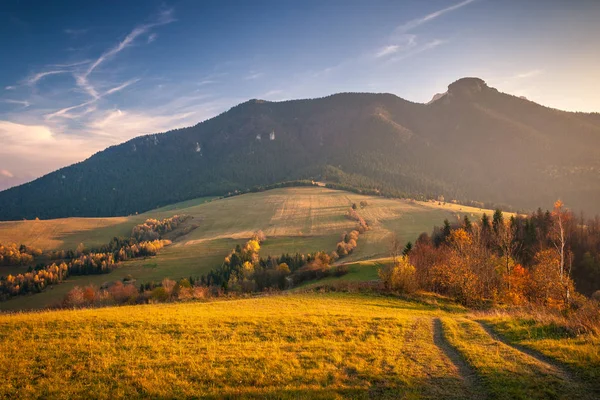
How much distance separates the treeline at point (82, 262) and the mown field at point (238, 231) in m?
3.96

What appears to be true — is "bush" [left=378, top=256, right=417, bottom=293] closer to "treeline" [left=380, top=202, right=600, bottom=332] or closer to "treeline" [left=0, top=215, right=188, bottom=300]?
"treeline" [left=380, top=202, right=600, bottom=332]

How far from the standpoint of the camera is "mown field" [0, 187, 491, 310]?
106 meters

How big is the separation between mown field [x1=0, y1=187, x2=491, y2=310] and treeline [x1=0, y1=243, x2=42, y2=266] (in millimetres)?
4223

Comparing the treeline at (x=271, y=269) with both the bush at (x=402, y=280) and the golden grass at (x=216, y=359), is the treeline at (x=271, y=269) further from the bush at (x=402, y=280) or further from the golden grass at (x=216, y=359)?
the golden grass at (x=216, y=359)

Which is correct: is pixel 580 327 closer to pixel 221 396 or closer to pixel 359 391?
pixel 359 391

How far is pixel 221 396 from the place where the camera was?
37.1 feet

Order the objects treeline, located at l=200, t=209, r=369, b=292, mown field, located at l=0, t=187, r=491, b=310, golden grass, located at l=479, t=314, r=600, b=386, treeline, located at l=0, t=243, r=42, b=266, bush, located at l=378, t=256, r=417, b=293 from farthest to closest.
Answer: treeline, located at l=0, t=243, r=42, b=266
mown field, located at l=0, t=187, r=491, b=310
treeline, located at l=200, t=209, r=369, b=292
bush, located at l=378, t=256, r=417, b=293
golden grass, located at l=479, t=314, r=600, b=386

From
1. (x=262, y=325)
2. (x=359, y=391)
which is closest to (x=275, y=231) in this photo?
(x=262, y=325)

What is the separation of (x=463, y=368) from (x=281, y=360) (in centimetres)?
891

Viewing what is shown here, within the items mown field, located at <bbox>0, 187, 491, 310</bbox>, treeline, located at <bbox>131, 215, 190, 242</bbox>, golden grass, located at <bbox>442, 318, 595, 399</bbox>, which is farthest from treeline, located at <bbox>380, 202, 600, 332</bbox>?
treeline, located at <bbox>131, 215, 190, 242</bbox>

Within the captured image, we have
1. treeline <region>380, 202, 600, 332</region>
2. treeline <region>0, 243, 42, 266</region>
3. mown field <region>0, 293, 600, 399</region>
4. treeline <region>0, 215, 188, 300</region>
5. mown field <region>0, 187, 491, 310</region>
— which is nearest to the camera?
mown field <region>0, 293, 600, 399</region>

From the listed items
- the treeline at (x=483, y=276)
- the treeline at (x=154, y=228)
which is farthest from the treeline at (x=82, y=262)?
the treeline at (x=483, y=276)

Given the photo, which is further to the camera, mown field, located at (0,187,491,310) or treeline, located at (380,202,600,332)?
mown field, located at (0,187,491,310)

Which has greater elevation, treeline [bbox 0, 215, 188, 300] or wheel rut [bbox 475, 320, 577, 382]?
wheel rut [bbox 475, 320, 577, 382]
